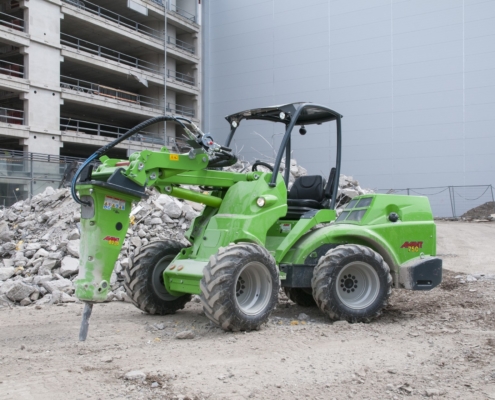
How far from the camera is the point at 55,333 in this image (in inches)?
278

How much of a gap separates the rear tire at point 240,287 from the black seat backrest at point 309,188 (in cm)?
181

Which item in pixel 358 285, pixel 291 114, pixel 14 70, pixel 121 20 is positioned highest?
pixel 121 20

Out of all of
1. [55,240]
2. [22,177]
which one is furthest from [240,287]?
[22,177]

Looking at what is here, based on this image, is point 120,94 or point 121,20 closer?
point 121,20

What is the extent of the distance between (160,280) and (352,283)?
8.53ft

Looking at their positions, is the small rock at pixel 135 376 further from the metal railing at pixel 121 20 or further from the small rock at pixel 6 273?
the metal railing at pixel 121 20

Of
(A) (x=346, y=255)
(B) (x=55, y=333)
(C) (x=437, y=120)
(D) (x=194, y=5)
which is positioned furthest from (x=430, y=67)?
(B) (x=55, y=333)

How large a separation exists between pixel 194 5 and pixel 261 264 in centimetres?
4445

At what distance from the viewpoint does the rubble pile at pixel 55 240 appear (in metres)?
10.0

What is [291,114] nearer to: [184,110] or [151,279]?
[151,279]

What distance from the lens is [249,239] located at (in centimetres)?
715

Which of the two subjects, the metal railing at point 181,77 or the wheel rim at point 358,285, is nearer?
the wheel rim at point 358,285

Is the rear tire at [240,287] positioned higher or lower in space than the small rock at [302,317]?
higher

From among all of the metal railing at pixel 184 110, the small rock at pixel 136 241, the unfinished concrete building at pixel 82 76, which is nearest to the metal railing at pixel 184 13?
the unfinished concrete building at pixel 82 76
